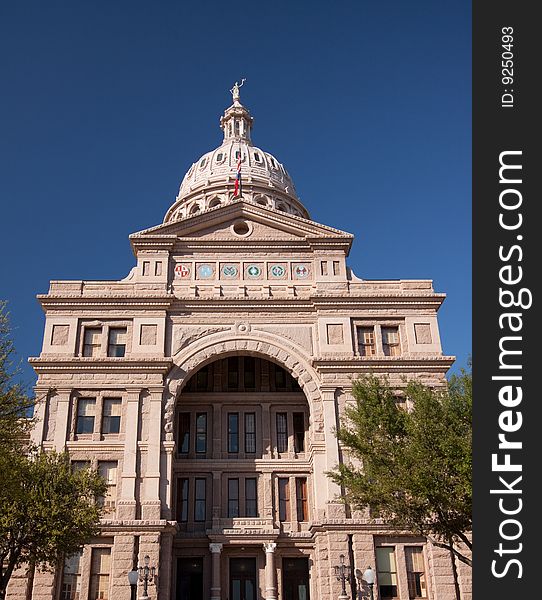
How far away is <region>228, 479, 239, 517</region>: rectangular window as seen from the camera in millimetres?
39125

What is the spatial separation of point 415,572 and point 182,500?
44.5ft

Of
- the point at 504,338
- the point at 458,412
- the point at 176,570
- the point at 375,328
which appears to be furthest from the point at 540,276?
the point at 176,570

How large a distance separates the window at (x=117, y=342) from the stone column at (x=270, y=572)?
1358 cm

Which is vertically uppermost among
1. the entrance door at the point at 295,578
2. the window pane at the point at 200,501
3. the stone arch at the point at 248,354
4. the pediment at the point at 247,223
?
the pediment at the point at 247,223

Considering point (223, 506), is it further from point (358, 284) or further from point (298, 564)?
point (358, 284)

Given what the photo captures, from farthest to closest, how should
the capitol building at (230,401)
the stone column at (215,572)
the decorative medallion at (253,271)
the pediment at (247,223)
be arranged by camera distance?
the pediment at (247,223) → the decorative medallion at (253,271) → the stone column at (215,572) → the capitol building at (230,401)

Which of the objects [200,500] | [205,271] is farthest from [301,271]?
[200,500]

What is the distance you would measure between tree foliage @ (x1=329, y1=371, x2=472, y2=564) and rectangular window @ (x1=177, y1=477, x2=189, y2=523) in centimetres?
1272

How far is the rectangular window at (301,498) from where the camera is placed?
3891 cm

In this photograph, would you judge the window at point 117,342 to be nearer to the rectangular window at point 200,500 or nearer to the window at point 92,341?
the window at point 92,341

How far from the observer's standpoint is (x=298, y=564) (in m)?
37.8

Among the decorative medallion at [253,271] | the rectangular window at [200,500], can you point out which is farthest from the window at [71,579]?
the decorative medallion at [253,271]

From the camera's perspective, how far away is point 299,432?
1623 inches

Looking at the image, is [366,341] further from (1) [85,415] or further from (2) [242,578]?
(1) [85,415]
